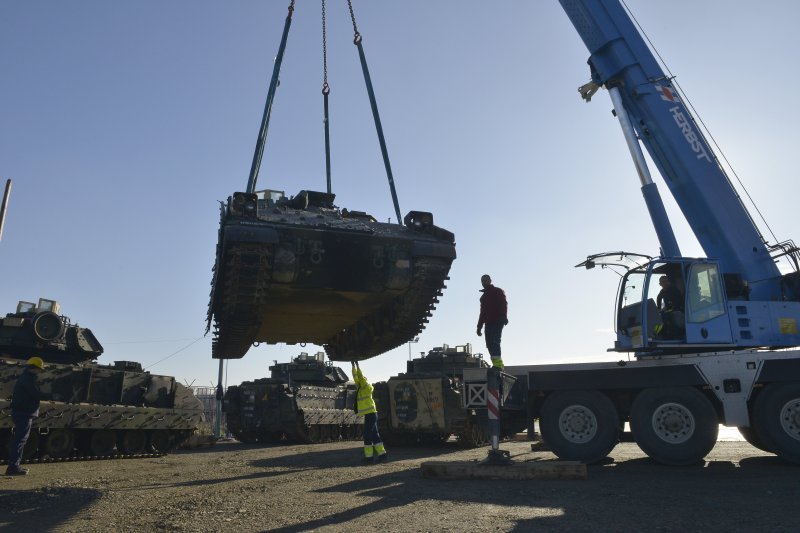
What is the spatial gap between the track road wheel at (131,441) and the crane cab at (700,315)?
11.1m

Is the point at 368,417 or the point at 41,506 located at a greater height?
the point at 368,417

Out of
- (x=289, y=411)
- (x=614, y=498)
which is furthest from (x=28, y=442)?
(x=614, y=498)

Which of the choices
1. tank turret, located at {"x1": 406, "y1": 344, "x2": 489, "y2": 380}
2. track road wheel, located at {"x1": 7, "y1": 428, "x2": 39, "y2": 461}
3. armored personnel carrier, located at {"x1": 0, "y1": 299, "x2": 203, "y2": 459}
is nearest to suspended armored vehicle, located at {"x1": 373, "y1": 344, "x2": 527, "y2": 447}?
tank turret, located at {"x1": 406, "y1": 344, "x2": 489, "y2": 380}

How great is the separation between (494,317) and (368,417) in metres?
3.41

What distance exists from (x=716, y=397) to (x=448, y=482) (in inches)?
160

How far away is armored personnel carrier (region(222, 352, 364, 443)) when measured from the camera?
18828 mm

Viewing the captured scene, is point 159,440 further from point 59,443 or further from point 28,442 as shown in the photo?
point 28,442

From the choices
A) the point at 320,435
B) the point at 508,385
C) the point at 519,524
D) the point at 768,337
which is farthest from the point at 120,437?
the point at 768,337

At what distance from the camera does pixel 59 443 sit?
44.5 ft

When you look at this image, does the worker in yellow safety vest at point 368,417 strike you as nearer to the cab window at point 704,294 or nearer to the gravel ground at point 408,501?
the gravel ground at point 408,501

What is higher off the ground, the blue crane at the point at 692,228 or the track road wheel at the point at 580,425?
the blue crane at the point at 692,228

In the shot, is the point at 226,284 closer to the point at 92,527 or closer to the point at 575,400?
the point at 92,527

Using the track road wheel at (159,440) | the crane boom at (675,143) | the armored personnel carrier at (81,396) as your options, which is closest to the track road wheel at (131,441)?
the armored personnel carrier at (81,396)

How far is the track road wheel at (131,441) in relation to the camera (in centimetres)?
1488
